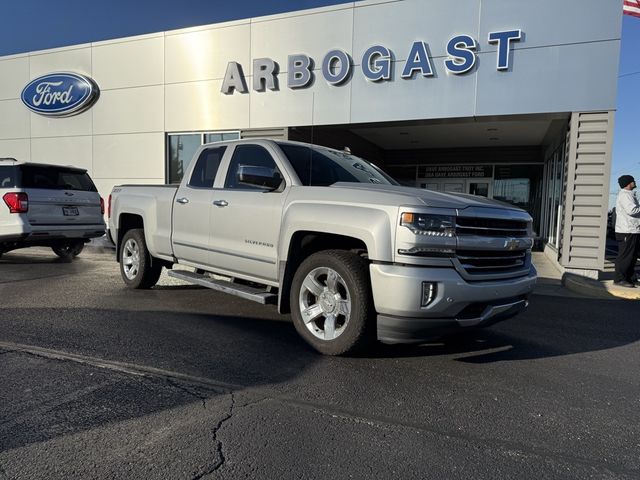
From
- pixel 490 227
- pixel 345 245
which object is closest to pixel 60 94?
pixel 345 245

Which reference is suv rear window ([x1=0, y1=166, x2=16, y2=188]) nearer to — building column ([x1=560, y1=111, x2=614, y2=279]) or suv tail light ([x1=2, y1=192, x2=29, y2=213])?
suv tail light ([x1=2, y1=192, x2=29, y2=213])

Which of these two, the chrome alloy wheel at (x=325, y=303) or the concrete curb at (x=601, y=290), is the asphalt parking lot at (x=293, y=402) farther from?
the concrete curb at (x=601, y=290)

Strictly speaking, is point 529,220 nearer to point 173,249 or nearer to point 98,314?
point 173,249

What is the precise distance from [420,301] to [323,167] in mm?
2005

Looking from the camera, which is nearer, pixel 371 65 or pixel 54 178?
pixel 54 178

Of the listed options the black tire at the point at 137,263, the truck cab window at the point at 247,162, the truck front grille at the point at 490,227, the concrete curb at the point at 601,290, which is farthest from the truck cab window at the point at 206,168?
the concrete curb at the point at 601,290

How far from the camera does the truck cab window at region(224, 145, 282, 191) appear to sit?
207 inches

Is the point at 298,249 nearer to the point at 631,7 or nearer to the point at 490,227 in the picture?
the point at 490,227

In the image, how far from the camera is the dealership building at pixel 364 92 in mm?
9773

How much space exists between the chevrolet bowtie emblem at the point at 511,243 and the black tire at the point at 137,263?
480 cm

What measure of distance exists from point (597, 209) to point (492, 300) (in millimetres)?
7002

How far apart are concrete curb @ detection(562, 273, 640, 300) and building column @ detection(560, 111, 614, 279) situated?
109 cm

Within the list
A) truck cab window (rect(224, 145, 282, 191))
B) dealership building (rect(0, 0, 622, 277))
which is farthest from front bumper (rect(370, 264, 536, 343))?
dealership building (rect(0, 0, 622, 277))

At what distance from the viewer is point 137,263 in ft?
24.0
